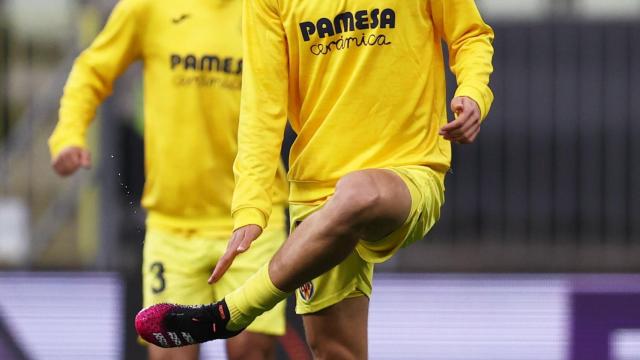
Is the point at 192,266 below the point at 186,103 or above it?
below

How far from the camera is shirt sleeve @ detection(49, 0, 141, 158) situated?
539 centimetres

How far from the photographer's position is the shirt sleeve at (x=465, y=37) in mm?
4164

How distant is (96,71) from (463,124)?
2.12m

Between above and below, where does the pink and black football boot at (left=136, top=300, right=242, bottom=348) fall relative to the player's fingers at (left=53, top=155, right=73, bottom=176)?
below

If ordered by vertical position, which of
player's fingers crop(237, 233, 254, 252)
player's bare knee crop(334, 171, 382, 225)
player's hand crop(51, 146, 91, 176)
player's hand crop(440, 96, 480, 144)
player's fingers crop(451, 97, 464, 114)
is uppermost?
player's fingers crop(451, 97, 464, 114)

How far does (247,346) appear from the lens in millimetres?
5211

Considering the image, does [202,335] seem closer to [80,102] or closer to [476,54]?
[476,54]

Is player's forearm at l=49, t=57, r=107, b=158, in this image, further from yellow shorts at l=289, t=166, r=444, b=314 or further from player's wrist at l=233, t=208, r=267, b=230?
player's wrist at l=233, t=208, r=267, b=230

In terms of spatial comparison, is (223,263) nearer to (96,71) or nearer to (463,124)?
(463,124)

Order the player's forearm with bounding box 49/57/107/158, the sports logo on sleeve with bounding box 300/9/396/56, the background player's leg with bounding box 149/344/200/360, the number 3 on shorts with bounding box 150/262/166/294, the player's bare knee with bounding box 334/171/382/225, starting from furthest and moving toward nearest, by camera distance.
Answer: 1. the player's forearm with bounding box 49/57/107/158
2. the number 3 on shorts with bounding box 150/262/166/294
3. the background player's leg with bounding box 149/344/200/360
4. the sports logo on sleeve with bounding box 300/9/396/56
5. the player's bare knee with bounding box 334/171/382/225

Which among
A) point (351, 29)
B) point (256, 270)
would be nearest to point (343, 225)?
point (351, 29)

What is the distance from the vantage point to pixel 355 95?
13.8ft

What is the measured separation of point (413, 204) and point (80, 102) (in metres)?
1.99

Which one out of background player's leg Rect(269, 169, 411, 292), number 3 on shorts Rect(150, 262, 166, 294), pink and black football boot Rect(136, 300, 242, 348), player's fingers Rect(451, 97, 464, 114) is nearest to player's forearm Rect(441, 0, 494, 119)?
player's fingers Rect(451, 97, 464, 114)
